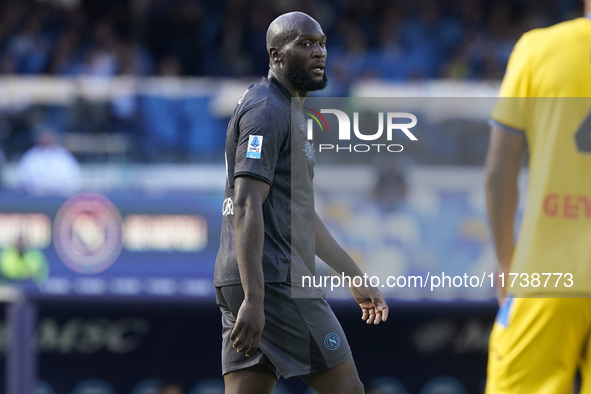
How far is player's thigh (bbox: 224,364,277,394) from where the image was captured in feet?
9.95

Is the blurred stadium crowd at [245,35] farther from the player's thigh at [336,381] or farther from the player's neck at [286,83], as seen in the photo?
the player's thigh at [336,381]

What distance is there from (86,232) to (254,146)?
17.1 ft

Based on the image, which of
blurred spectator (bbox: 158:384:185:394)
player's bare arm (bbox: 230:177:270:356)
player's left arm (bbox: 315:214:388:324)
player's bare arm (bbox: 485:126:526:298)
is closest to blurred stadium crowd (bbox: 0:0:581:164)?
blurred spectator (bbox: 158:384:185:394)

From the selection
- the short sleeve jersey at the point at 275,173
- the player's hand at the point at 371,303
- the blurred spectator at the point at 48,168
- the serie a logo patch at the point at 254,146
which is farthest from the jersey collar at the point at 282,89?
the blurred spectator at the point at 48,168

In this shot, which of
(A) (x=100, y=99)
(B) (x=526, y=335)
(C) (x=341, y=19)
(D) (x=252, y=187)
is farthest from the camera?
(C) (x=341, y=19)

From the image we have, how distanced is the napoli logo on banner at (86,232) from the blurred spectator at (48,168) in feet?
0.71

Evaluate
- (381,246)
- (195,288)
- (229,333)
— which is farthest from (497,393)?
(195,288)

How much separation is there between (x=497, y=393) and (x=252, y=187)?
1.11 metres

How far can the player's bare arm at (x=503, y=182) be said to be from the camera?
2.51 m

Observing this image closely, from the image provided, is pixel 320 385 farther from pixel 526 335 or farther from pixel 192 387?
pixel 192 387

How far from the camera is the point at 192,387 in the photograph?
915cm

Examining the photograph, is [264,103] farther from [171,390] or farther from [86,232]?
[171,390]

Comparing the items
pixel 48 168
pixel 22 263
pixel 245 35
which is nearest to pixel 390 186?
pixel 48 168

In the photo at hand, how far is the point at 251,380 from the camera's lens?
9.95 feet
